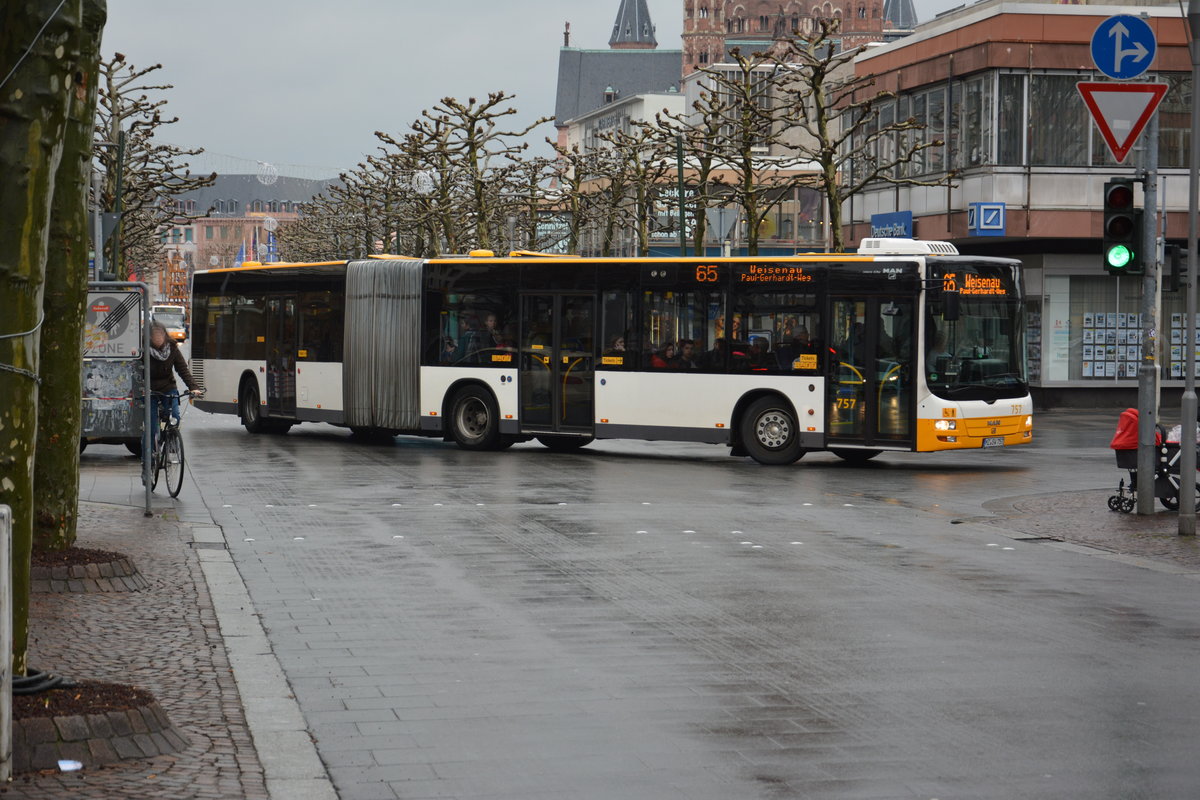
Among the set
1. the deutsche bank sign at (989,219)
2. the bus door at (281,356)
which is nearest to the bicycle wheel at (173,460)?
the bus door at (281,356)

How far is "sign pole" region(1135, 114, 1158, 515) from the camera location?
611 inches

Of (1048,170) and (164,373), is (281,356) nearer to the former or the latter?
(164,373)

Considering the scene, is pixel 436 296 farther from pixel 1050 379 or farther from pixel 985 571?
A: pixel 1050 379

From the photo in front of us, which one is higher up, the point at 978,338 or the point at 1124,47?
the point at 1124,47

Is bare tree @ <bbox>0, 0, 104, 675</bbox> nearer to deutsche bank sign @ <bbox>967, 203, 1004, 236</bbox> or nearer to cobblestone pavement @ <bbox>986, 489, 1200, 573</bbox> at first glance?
cobblestone pavement @ <bbox>986, 489, 1200, 573</bbox>

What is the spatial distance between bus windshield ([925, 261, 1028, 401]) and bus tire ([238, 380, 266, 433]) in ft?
→ 42.0

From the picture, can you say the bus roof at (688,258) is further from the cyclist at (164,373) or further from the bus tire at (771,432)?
the cyclist at (164,373)

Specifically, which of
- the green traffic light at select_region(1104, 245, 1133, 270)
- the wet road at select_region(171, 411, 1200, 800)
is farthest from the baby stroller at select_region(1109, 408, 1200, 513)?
the wet road at select_region(171, 411, 1200, 800)

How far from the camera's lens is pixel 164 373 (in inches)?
699

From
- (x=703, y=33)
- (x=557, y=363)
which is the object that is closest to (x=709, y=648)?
(x=557, y=363)

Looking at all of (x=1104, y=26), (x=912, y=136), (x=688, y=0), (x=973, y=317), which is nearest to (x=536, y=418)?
(x=973, y=317)

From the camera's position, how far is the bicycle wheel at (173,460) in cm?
1698

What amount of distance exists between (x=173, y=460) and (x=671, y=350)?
8.91 m

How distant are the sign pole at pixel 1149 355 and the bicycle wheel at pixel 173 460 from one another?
934 centimetres
